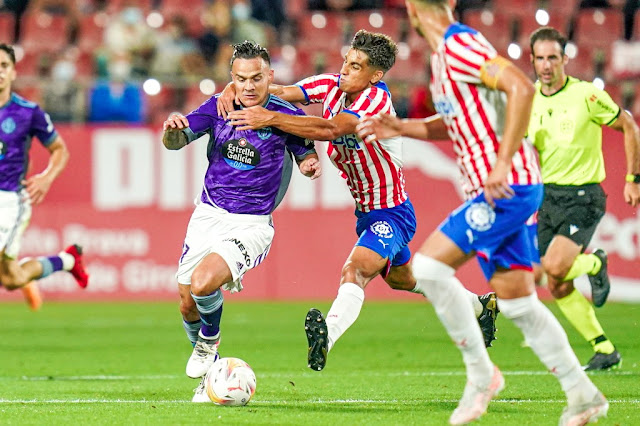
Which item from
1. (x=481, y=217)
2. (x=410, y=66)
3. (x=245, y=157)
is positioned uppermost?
(x=410, y=66)

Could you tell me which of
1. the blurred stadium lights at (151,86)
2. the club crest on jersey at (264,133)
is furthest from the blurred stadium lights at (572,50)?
the club crest on jersey at (264,133)

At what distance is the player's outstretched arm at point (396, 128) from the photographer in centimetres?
564

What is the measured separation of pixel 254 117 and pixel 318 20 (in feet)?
37.0

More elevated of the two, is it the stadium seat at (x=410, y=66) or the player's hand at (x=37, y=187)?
the stadium seat at (x=410, y=66)

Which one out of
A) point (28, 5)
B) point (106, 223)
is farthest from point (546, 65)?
point (28, 5)

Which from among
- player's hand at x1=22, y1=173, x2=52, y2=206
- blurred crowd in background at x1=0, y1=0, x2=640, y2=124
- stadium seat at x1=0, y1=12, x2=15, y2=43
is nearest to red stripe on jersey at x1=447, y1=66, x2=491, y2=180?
player's hand at x1=22, y1=173, x2=52, y2=206

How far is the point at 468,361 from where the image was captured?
5.71 metres

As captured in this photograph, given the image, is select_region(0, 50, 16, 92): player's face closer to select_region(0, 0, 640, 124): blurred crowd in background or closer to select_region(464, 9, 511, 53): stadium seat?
select_region(0, 0, 640, 124): blurred crowd in background

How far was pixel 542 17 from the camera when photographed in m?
17.3

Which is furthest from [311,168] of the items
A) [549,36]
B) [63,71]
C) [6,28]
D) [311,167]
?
[6,28]

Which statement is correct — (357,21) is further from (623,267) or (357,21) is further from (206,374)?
(206,374)

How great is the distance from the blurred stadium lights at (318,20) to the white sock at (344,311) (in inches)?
433

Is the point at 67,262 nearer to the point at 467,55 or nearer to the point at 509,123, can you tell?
the point at 467,55

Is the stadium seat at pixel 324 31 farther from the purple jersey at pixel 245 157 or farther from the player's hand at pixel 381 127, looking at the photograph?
the player's hand at pixel 381 127
